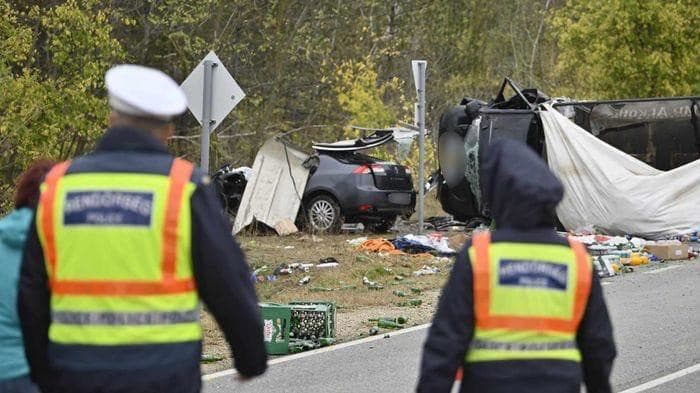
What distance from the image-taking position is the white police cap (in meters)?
3.85

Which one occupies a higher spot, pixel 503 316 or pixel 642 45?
pixel 642 45

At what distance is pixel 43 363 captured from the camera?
398 centimetres

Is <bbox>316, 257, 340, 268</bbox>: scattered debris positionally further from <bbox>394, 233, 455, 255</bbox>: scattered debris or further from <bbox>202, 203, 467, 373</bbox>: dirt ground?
<bbox>394, 233, 455, 255</bbox>: scattered debris

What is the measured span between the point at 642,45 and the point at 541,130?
8.93 meters

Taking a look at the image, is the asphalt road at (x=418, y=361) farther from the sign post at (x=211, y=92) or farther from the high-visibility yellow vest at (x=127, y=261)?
the high-visibility yellow vest at (x=127, y=261)

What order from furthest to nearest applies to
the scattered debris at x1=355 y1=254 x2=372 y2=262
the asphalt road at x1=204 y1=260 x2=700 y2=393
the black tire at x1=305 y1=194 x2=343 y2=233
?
the black tire at x1=305 y1=194 x2=343 y2=233, the scattered debris at x1=355 y1=254 x2=372 y2=262, the asphalt road at x1=204 y1=260 x2=700 y2=393

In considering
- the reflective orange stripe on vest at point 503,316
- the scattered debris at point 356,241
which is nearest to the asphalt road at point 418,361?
the reflective orange stripe on vest at point 503,316

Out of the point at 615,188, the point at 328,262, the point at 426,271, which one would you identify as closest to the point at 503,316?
the point at 426,271

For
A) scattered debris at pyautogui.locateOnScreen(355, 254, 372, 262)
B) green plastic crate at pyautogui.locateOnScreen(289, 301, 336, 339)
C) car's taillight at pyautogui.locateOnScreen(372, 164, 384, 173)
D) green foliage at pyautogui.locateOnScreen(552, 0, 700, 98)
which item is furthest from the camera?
green foliage at pyautogui.locateOnScreen(552, 0, 700, 98)

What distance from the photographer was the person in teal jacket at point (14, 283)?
16.2ft

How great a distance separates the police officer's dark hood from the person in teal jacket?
168cm

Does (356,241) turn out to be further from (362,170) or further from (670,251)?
(670,251)

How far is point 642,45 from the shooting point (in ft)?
97.9

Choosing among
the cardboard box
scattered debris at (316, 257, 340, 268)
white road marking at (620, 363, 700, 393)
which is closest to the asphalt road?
white road marking at (620, 363, 700, 393)
